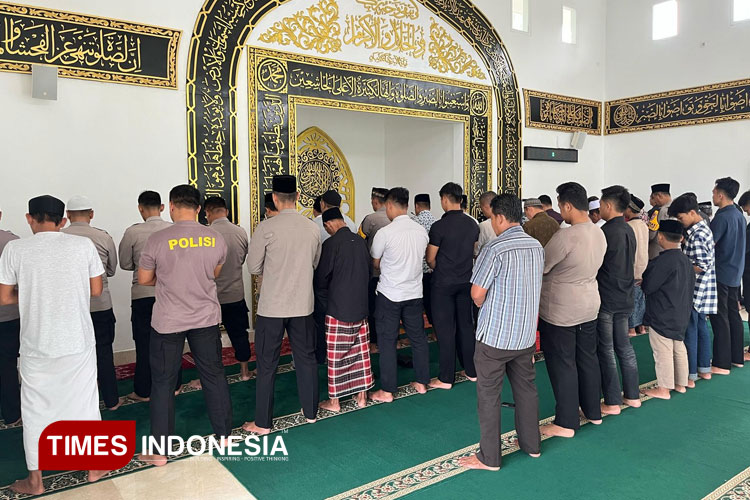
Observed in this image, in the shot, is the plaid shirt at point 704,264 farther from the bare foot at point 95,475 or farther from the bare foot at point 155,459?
A: the bare foot at point 95,475

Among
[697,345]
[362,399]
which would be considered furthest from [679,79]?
[362,399]

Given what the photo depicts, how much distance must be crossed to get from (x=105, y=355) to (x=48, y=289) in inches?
44.3

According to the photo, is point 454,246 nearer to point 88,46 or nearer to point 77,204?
point 77,204

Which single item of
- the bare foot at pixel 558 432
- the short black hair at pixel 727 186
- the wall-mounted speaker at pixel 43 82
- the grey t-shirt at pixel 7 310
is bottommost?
the bare foot at pixel 558 432

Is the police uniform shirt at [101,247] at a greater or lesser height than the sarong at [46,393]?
greater

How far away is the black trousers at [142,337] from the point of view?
11.8 feet

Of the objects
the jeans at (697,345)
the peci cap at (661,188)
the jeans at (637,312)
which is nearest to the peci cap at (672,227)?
the jeans at (697,345)

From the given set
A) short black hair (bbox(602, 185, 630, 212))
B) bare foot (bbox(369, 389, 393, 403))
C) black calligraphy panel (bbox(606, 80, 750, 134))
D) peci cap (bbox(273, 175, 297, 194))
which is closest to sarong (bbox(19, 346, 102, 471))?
peci cap (bbox(273, 175, 297, 194))

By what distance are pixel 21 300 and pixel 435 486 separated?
2029mm

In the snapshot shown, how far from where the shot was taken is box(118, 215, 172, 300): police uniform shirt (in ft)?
11.4

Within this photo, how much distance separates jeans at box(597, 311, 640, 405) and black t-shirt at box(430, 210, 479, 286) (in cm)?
95

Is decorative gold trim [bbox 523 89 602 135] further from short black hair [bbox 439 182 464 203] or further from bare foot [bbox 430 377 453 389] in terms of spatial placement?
bare foot [bbox 430 377 453 389]

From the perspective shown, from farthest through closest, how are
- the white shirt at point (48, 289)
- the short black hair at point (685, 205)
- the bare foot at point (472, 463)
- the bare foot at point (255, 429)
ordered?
the short black hair at point (685, 205) → the bare foot at point (255, 429) → the bare foot at point (472, 463) → the white shirt at point (48, 289)

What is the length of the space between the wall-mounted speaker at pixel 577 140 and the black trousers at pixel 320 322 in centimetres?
521
